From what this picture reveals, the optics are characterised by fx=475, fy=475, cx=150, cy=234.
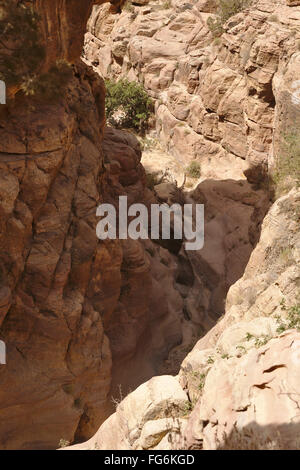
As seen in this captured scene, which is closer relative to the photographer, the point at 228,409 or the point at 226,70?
the point at 228,409

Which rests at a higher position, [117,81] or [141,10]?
[141,10]

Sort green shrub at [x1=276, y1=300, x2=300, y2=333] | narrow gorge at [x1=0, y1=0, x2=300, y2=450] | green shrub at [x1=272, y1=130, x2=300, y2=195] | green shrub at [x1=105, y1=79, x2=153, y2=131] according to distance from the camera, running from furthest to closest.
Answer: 1. green shrub at [x1=105, y1=79, x2=153, y2=131]
2. green shrub at [x1=272, y1=130, x2=300, y2=195]
3. green shrub at [x1=276, y1=300, x2=300, y2=333]
4. narrow gorge at [x1=0, y1=0, x2=300, y2=450]

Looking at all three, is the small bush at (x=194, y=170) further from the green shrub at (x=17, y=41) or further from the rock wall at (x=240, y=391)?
the green shrub at (x=17, y=41)

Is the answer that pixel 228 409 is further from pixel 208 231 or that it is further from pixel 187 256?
pixel 208 231

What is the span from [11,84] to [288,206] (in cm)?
631

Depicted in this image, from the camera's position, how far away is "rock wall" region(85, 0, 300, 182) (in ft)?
57.4

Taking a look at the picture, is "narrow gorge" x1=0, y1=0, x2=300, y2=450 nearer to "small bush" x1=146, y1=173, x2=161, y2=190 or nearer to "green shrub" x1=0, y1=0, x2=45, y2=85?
"small bush" x1=146, y1=173, x2=161, y2=190

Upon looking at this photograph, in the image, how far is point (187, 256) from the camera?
56.8ft

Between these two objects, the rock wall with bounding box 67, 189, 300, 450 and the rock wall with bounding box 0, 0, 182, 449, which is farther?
the rock wall with bounding box 0, 0, 182, 449

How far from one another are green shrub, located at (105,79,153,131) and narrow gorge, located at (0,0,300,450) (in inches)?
75.3

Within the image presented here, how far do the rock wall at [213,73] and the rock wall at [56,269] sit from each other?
7.42m

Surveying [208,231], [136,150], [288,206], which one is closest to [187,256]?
[208,231]

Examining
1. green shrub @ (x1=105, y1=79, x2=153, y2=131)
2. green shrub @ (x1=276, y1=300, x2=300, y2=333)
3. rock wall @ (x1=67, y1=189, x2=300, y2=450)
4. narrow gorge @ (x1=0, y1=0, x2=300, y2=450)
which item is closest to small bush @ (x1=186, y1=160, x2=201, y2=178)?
narrow gorge @ (x1=0, y1=0, x2=300, y2=450)

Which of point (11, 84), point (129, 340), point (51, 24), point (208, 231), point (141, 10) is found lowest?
point (129, 340)
